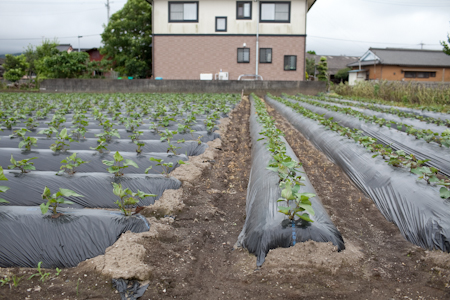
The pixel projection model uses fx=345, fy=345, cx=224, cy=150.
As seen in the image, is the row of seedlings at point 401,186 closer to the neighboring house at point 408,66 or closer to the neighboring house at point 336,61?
the neighboring house at point 408,66

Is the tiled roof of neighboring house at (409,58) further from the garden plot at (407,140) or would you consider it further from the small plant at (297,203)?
the small plant at (297,203)

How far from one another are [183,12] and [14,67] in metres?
16.6

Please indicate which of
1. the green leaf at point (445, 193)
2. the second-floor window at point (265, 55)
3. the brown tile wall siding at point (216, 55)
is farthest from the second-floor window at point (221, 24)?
the green leaf at point (445, 193)

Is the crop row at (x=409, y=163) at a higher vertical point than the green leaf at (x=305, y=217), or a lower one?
higher

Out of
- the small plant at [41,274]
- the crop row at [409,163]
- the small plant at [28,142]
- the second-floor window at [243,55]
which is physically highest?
the second-floor window at [243,55]

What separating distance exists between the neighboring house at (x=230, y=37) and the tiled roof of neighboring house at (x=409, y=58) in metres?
12.2

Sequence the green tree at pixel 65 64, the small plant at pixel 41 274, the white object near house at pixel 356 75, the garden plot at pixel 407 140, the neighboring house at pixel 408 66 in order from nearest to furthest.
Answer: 1. the small plant at pixel 41 274
2. the garden plot at pixel 407 140
3. the green tree at pixel 65 64
4. the neighboring house at pixel 408 66
5. the white object near house at pixel 356 75

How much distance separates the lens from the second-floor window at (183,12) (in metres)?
20.7

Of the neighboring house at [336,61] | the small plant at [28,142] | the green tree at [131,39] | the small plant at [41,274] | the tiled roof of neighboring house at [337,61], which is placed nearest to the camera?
the small plant at [41,274]

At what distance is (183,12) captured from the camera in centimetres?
2081

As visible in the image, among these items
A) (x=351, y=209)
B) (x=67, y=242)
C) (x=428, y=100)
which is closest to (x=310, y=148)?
(x=351, y=209)

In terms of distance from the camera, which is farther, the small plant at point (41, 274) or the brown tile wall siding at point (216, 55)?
the brown tile wall siding at point (216, 55)

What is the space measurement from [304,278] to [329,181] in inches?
104

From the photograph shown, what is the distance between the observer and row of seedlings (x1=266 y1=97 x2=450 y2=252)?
270cm
